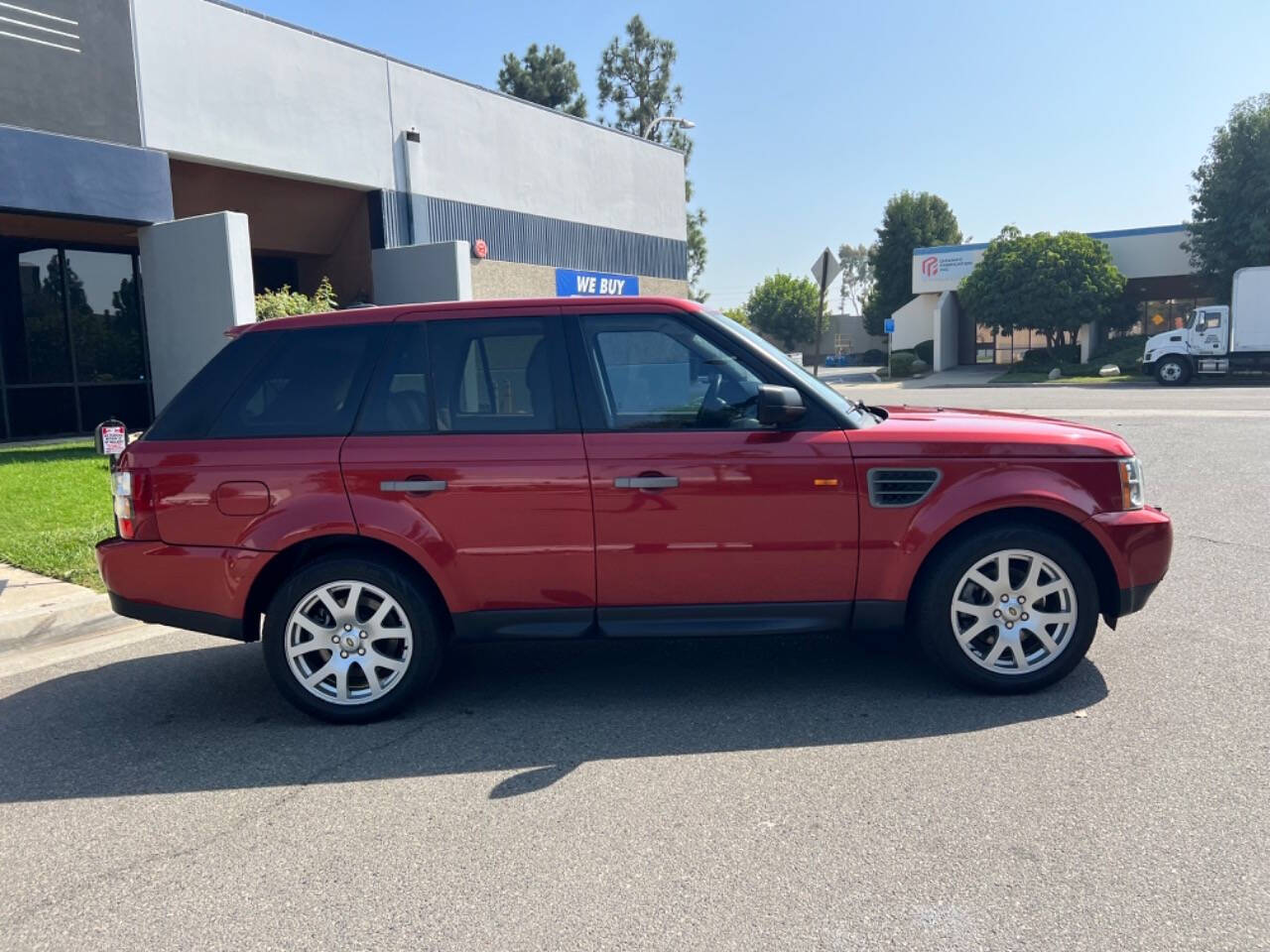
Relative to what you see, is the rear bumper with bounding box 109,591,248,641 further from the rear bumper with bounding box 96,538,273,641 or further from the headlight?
the headlight

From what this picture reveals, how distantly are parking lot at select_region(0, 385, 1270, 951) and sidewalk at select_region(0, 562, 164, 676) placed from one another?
1.48 feet

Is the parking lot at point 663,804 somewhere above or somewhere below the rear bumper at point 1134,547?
below

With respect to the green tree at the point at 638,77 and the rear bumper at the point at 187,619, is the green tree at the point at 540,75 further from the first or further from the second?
the rear bumper at the point at 187,619

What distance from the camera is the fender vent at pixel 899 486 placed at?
4359 millimetres

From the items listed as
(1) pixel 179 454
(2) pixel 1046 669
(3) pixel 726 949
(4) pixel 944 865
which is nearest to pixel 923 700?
(2) pixel 1046 669

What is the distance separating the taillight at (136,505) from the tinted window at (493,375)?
4.59 feet

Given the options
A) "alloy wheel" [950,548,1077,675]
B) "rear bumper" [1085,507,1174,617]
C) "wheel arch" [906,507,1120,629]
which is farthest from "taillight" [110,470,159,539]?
"rear bumper" [1085,507,1174,617]

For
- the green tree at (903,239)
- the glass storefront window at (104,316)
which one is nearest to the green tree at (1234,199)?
the green tree at (903,239)

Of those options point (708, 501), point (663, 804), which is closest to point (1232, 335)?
point (708, 501)

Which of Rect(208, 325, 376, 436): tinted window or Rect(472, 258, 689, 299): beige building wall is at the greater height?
Rect(472, 258, 689, 299): beige building wall

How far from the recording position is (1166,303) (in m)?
45.9

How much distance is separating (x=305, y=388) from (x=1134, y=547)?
392 cm

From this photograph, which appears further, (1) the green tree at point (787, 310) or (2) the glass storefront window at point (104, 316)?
(1) the green tree at point (787, 310)

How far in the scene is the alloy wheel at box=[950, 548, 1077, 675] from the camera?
4.41 metres
